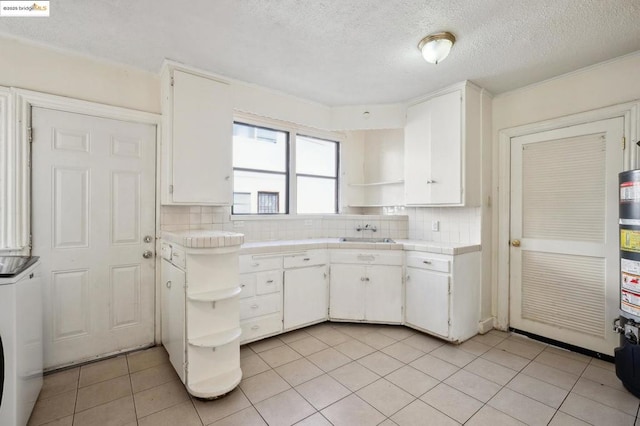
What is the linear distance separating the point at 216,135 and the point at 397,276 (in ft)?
7.81

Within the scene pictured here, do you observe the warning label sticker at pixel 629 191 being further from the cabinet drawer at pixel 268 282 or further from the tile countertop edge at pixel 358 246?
the cabinet drawer at pixel 268 282

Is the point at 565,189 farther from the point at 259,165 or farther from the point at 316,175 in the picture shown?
the point at 259,165

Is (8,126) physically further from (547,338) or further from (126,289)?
(547,338)

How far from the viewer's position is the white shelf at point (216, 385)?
6.32ft

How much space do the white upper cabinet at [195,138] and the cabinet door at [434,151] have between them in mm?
2064

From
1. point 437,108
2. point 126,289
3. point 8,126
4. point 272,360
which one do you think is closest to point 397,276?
point 272,360

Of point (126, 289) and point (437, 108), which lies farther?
point (437, 108)

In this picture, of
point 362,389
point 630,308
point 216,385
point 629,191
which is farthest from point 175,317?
point 629,191

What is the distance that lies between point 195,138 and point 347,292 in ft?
7.34

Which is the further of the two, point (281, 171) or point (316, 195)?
point (316, 195)

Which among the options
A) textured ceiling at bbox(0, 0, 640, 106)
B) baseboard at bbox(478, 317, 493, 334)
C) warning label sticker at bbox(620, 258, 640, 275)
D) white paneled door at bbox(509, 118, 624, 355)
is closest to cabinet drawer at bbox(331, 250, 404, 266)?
baseboard at bbox(478, 317, 493, 334)

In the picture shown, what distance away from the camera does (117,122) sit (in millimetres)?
2598

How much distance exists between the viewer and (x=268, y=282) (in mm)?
2889

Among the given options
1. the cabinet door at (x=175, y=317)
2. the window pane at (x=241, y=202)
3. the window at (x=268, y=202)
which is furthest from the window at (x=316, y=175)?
the cabinet door at (x=175, y=317)
